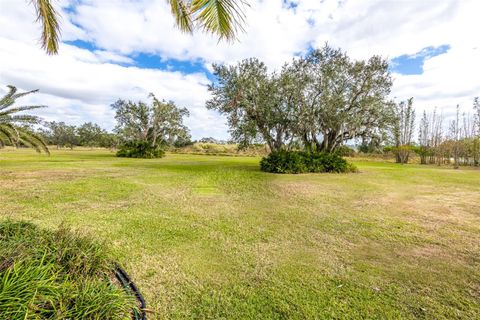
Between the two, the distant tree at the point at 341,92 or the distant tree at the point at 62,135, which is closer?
the distant tree at the point at 341,92

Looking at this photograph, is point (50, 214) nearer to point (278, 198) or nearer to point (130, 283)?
point (130, 283)

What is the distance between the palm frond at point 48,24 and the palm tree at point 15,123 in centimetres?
764

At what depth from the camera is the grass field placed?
8.53 feet

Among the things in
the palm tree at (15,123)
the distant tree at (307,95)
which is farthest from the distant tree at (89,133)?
the distant tree at (307,95)

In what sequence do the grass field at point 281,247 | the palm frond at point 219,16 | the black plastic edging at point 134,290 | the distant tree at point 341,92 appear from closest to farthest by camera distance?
the black plastic edging at point 134,290, the grass field at point 281,247, the palm frond at point 219,16, the distant tree at point 341,92

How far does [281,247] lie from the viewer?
13.2ft

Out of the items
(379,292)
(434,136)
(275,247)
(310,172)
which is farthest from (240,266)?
(434,136)

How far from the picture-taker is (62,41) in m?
4.68

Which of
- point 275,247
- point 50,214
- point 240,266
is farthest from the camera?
point 50,214

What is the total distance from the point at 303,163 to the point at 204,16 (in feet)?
37.1

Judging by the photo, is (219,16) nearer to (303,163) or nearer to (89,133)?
(303,163)

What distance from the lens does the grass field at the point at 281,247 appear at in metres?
2.60

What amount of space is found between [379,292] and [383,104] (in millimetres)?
14075

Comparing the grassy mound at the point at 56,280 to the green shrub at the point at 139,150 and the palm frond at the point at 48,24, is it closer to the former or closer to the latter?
the palm frond at the point at 48,24
